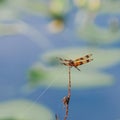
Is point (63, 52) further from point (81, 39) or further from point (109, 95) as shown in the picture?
point (109, 95)

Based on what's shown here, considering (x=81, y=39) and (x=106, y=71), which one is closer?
(x=106, y=71)

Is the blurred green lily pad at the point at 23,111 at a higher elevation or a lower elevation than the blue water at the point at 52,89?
lower

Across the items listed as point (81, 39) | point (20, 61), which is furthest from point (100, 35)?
point (20, 61)

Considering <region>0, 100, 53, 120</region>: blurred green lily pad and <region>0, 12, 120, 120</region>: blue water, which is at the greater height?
<region>0, 12, 120, 120</region>: blue water

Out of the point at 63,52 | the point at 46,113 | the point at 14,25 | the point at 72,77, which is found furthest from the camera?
the point at 14,25

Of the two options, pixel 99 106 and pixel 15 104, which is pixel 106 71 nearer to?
pixel 99 106

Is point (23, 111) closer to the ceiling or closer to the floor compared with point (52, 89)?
closer to the floor

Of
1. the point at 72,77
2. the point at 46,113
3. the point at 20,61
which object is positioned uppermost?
the point at 20,61

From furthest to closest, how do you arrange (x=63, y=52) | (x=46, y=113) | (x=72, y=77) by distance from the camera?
(x=63, y=52)
(x=72, y=77)
(x=46, y=113)

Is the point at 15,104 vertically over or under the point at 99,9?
under

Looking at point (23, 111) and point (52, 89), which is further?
point (52, 89)
